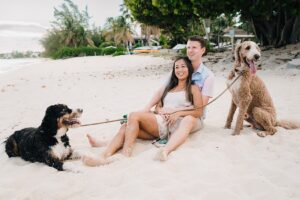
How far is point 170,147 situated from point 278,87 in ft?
23.8

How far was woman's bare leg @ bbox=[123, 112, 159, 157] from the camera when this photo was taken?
4.56m

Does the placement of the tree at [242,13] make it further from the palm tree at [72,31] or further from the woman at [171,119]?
the palm tree at [72,31]

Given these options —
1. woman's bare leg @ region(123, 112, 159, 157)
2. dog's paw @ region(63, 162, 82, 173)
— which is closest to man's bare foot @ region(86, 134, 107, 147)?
woman's bare leg @ region(123, 112, 159, 157)

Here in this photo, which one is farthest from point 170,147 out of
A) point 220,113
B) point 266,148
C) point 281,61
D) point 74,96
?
point 281,61

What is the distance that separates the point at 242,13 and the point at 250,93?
534 inches

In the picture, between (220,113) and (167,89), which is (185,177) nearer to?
(167,89)

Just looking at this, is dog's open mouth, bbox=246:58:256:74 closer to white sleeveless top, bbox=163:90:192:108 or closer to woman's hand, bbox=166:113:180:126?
white sleeveless top, bbox=163:90:192:108

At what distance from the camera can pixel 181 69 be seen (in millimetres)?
4902

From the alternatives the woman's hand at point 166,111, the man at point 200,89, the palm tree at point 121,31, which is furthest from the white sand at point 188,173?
the palm tree at point 121,31

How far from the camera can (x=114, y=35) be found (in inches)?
3162

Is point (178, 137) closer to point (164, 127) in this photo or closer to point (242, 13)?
point (164, 127)

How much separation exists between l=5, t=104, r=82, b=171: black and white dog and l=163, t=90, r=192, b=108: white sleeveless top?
4.81ft

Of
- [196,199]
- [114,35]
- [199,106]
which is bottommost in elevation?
[196,199]

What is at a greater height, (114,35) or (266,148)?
(114,35)
